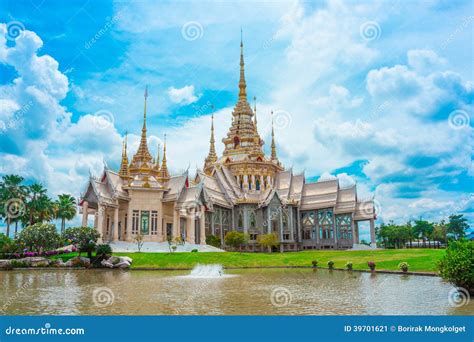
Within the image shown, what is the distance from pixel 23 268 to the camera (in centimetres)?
2727

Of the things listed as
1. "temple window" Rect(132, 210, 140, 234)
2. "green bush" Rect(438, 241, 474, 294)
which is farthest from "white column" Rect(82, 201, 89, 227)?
"green bush" Rect(438, 241, 474, 294)

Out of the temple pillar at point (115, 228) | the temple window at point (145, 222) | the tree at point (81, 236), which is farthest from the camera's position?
the temple window at point (145, 222)

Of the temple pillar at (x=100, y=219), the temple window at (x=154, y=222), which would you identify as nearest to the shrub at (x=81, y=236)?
the temple pillar at (x=100, y=219)

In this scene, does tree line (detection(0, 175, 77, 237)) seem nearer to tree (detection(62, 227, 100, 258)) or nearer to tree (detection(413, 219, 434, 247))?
tree (detection(62, 227, 100, 258))

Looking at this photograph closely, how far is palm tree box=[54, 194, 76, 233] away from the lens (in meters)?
48.9

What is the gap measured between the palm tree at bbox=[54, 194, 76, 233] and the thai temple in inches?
247

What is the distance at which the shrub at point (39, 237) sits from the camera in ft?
98.3

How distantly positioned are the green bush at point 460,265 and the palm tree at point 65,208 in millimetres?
44855

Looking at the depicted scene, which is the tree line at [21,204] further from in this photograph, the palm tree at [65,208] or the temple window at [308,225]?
the temple window at [308,225]

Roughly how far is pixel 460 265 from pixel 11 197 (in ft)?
140
